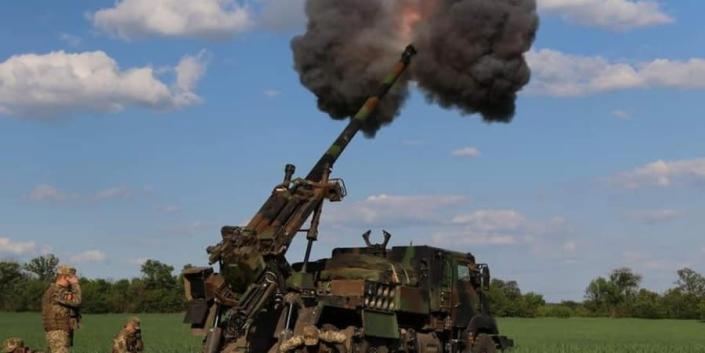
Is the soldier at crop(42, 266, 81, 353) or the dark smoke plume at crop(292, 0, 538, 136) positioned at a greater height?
the dark smoke plume at crop(292, 0, 538, 136)

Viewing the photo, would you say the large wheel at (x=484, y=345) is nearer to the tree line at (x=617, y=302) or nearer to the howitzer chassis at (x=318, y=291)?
the howitzer chassis at (x=318, y=291)

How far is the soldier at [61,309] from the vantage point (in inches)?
546

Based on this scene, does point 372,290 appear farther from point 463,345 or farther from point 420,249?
point 463,345

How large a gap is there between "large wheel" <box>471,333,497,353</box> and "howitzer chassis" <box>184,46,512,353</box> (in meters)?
0.19

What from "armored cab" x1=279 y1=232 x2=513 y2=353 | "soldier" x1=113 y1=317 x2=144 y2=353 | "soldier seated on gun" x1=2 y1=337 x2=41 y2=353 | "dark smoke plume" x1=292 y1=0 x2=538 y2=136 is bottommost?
"soldier seated on gun" x1=2 y1=337 x2=41 y2=353

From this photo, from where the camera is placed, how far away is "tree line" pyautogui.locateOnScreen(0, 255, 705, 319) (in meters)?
72.3

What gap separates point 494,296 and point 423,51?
196 feet

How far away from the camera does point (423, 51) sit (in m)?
21.7

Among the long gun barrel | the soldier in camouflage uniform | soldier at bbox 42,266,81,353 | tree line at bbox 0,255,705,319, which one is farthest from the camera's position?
tree line at bbox 0,255,705,319

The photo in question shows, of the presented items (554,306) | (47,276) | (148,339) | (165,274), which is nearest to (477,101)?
(148,339)

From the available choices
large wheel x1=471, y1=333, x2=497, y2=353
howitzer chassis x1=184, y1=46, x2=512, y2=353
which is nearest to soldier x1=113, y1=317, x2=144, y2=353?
howitzer chassis x1=184, y1=46, x2=512, y2=353

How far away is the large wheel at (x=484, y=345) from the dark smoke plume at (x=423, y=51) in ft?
17.0

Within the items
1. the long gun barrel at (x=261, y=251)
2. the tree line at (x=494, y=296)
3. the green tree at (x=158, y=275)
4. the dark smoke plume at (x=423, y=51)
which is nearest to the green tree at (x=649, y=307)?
the tree line at (x=494, y=296)

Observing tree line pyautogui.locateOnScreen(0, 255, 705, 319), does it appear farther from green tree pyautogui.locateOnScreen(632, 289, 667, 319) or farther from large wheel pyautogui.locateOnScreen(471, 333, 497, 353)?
large wheel pyautogui.locateOnScreen(471, 333, 497, 353)
